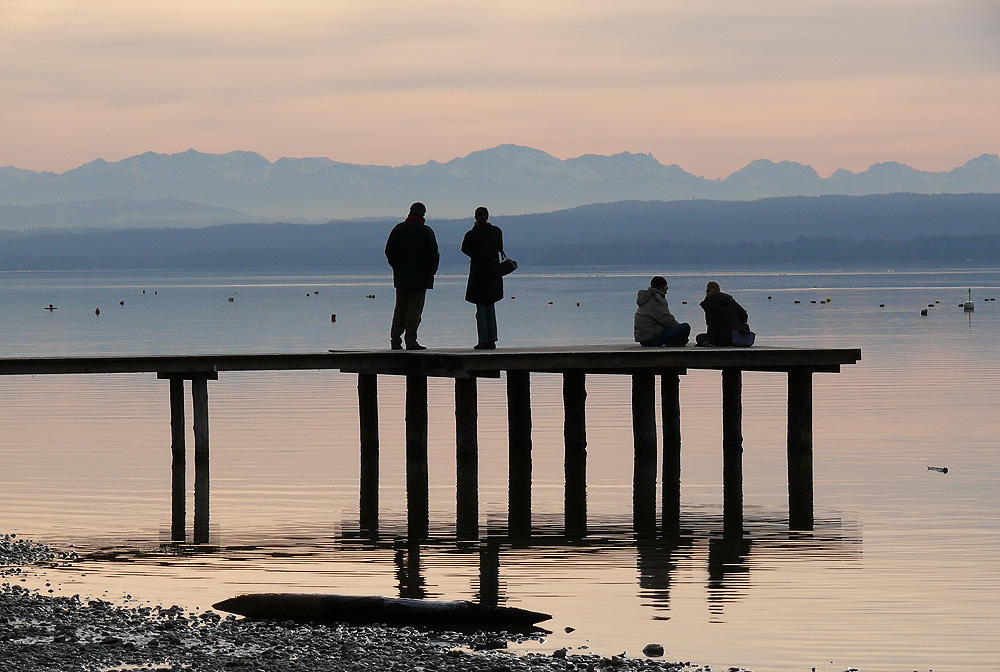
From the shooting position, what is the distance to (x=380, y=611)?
45.5 ft

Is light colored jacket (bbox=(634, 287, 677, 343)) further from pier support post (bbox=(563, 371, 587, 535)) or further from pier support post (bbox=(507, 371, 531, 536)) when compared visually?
pier support post (bbox=(507, 371, 531, 536))

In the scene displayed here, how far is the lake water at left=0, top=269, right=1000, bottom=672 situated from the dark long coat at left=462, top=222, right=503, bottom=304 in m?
3.04

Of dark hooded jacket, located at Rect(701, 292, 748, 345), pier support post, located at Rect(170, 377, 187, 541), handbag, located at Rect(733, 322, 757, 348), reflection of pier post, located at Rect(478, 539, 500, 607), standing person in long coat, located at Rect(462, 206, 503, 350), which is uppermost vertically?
standing person in long coat, located at Rect(462, 206, 503, 350)

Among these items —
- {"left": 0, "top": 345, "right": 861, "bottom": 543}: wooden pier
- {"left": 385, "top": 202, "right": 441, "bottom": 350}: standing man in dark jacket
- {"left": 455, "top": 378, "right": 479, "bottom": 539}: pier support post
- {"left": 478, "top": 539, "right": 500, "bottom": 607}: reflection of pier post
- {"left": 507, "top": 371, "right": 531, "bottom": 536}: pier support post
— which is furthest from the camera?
{"left": 507, "top": 371, "right": 531, "bottom": 536}: pier support post

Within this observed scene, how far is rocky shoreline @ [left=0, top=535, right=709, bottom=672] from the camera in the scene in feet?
→ 40.1

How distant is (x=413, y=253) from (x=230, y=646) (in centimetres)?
1042

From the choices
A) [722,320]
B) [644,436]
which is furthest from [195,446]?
[722,320]

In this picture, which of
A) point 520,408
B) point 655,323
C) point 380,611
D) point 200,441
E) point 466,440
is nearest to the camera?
point 380,611

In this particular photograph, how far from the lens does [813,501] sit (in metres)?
22.2

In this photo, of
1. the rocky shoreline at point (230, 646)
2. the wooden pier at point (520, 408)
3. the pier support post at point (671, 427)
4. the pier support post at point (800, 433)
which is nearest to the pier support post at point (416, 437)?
the wooden pier at point (520, 408)

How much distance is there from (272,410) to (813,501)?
1572 centimetres

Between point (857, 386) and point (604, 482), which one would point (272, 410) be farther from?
point (857, 386)

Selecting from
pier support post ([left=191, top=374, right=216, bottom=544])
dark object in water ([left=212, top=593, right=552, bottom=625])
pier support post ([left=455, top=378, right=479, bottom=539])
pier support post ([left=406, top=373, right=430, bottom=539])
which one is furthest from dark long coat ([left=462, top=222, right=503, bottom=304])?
dark object in water ([left=212, top=593, right=552, bottom=625])

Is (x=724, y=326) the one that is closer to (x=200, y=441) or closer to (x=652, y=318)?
(x=652, y=318)
